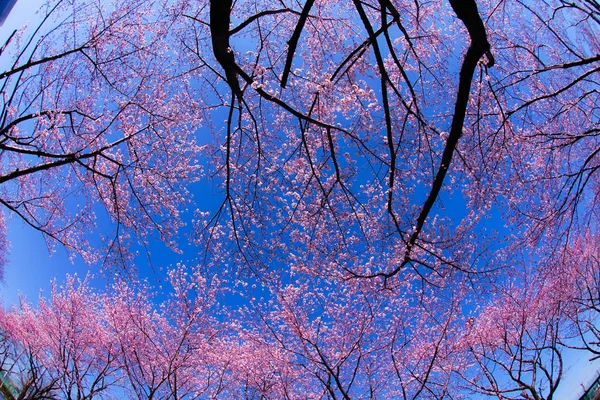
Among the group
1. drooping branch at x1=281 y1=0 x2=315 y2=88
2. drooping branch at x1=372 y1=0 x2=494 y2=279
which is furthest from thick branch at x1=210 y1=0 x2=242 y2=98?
drooping branch at x1=372 y1=0 x2=494 y2=279

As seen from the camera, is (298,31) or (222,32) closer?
(222,32)

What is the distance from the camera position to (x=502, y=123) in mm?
5902

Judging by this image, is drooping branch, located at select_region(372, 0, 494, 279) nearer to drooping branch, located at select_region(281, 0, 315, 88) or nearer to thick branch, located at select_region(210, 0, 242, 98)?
drooping branch, located at select_region(281, 0, 315, 88)

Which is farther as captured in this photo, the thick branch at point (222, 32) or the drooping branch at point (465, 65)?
the thick branch at point (222, 32)

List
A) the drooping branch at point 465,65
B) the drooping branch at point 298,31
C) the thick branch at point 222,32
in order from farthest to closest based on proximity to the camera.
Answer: the drooping branch at point 298,31, the thick branch at point 222,32, the drooping branch at point 465,65

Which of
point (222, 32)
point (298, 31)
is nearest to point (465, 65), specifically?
point (298, 31)

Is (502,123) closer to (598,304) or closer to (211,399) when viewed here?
(598,304)

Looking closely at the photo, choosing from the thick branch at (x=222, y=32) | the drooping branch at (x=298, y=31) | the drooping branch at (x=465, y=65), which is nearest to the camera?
the drooping branch at (x=465, y=65)

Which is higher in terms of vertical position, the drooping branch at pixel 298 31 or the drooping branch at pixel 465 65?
the drooping branch at pixel 298 31

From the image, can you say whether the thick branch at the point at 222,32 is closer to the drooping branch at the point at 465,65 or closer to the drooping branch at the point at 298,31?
the drooping branch at the point at 298,31

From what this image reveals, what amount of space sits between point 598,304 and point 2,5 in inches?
636

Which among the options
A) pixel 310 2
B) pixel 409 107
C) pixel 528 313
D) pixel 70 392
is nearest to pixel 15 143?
pixel 310 2

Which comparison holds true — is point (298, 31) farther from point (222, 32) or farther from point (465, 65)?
point (465, 65)

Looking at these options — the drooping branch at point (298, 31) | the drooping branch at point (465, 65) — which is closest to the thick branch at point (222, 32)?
the drooping branch at point (298, 31)
